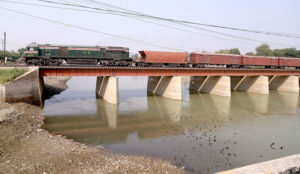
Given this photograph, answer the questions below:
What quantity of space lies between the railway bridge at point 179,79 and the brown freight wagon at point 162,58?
9.29 ft

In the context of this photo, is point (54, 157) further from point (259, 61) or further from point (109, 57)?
point (259, 61)

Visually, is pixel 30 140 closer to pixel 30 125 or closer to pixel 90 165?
pixel 30 125

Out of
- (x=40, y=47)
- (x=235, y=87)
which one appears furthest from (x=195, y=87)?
(x=40, y=47)

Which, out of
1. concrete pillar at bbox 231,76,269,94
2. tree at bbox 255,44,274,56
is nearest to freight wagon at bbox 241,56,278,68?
concrete pillar at bbox 231,76,269,94

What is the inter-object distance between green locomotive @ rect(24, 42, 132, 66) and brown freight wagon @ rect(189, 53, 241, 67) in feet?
41.9

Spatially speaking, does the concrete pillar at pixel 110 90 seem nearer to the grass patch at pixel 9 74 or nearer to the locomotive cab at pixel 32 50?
the locomotive cab at pixel 32 50

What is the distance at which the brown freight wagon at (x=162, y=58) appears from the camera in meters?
33.5

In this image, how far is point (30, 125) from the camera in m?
15.9

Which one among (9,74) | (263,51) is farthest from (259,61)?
(263,51)

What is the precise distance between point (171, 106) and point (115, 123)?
10.2 m

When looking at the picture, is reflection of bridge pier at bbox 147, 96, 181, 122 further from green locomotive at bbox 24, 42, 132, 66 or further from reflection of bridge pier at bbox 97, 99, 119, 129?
green locomotive at bbox 24, 42, 132, 66

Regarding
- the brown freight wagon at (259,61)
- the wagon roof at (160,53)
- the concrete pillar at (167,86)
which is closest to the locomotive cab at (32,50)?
the wagon roof at (160,53)

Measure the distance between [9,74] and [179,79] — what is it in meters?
21.8

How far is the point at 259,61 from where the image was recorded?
1740 inches
